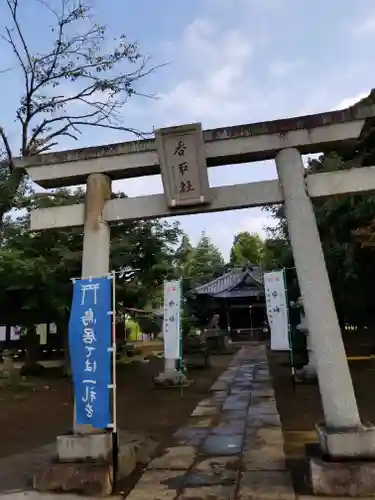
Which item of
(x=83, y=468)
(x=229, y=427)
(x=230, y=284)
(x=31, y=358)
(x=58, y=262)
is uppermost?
(x=230, y=284)

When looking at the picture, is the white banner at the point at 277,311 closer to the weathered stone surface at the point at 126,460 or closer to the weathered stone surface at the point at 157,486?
the weathered stone surface at the point at 126,460

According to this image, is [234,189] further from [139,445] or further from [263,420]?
[263,420]

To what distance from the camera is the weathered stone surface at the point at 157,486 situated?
420 centimetres

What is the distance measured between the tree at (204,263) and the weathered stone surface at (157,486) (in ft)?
110

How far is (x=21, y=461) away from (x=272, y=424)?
3.78m

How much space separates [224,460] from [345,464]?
157 cm

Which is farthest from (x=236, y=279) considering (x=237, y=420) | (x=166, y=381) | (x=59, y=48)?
(x=237, y=420)

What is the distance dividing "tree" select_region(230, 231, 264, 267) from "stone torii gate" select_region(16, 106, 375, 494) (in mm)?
44810

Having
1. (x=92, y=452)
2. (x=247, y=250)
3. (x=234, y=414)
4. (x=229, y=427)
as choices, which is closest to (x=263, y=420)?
(x=229, y=427)

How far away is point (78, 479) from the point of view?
14.8ft

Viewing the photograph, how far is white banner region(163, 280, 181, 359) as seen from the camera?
463 inches

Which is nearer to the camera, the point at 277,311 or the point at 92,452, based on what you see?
the point at 92,452

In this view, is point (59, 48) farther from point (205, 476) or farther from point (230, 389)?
point (205, 476)

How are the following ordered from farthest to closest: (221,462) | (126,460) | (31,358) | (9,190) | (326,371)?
(31,358)
(9,190)
(221,462)
(126,460)
(326,371)
